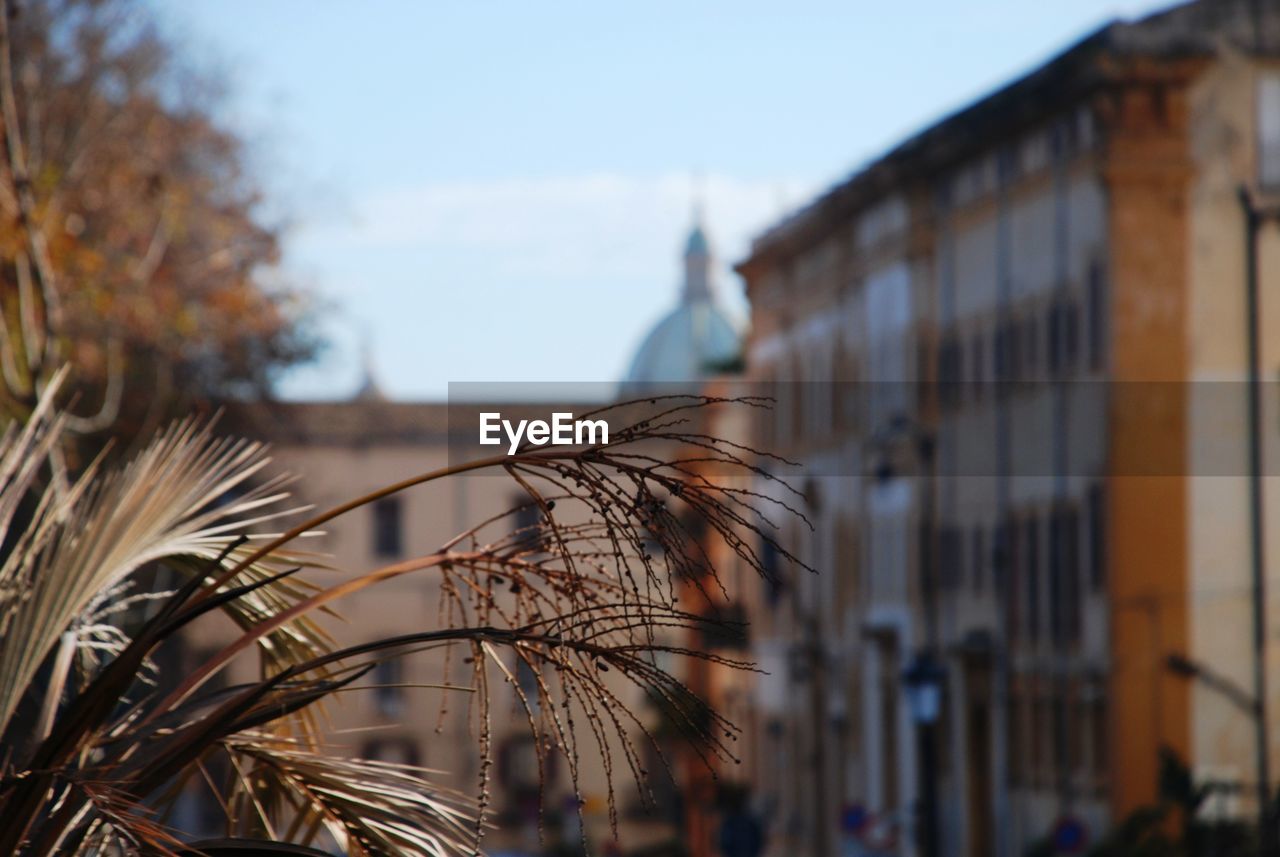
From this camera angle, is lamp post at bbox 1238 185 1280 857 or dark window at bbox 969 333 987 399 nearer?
lamp post at bbox 1238 185 1280 857

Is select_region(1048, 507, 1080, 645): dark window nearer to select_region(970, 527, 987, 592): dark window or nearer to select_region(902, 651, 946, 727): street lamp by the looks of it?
select_region(970, 527, 987, 592): dark window

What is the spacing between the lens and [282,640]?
7.54 m

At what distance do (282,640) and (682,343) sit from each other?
96519 mm

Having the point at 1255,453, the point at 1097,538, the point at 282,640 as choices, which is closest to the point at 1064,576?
the point at 1097,538

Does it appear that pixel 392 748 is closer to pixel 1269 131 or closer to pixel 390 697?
pixel 390 697

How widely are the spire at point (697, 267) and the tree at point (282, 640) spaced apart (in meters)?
101

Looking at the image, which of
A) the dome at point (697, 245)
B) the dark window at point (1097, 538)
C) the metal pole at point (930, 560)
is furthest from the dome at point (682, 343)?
the dark window at point (1097, 538)

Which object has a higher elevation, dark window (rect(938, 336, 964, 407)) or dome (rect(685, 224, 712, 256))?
dome (rect(685, 224, 712, 256))

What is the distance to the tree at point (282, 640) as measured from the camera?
19.1 feet

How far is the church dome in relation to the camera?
102 m

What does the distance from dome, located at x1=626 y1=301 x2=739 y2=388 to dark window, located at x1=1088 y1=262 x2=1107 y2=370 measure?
6895 cm

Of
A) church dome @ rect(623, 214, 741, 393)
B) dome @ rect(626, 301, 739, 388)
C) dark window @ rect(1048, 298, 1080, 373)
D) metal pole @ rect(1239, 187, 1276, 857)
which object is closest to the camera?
metal pole @ rect(1239, 187, 1276, 857)

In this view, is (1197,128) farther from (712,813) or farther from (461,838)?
(461,838)

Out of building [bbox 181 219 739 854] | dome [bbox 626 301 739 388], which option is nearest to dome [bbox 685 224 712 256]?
dome [bbox 626 301 739 388]
